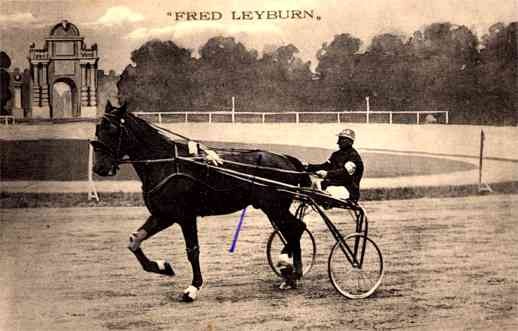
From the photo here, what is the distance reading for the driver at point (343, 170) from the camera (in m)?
3.92

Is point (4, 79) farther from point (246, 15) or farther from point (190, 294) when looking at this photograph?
point (190, 294)

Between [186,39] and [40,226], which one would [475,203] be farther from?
[40,226]

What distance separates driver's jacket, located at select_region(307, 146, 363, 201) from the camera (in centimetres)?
393

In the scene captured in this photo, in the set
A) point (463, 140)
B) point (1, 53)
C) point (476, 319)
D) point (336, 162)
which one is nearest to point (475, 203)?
point (463, 140)

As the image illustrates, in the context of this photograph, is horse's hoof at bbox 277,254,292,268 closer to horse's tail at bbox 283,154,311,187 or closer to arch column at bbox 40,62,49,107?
horse's tail at bbox 283,154,311,187

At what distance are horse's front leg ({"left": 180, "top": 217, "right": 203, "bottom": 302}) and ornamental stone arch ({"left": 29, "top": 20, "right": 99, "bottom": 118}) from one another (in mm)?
1038

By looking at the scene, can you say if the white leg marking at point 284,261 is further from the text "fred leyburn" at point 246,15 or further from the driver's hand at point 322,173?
the text "fred leyburn" at point 246,15

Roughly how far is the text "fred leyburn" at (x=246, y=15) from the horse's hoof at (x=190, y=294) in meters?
1.69

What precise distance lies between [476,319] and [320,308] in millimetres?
939

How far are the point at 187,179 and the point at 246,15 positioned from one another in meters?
1.16

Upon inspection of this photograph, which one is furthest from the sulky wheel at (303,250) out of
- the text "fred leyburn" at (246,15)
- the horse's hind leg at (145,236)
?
the text "fred leyburn" at (246,15)

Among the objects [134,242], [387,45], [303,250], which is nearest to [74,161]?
[134,242]

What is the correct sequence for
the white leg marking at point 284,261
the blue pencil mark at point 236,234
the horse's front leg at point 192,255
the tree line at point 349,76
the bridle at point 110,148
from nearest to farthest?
the bridle at point 110,148 < the horse's front leg at point 192,255 < the white leg marking at point 284,261 < the blue pencil mark at point 236,234 < the tree line at point 349,76

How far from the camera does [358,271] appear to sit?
13.6 feet
